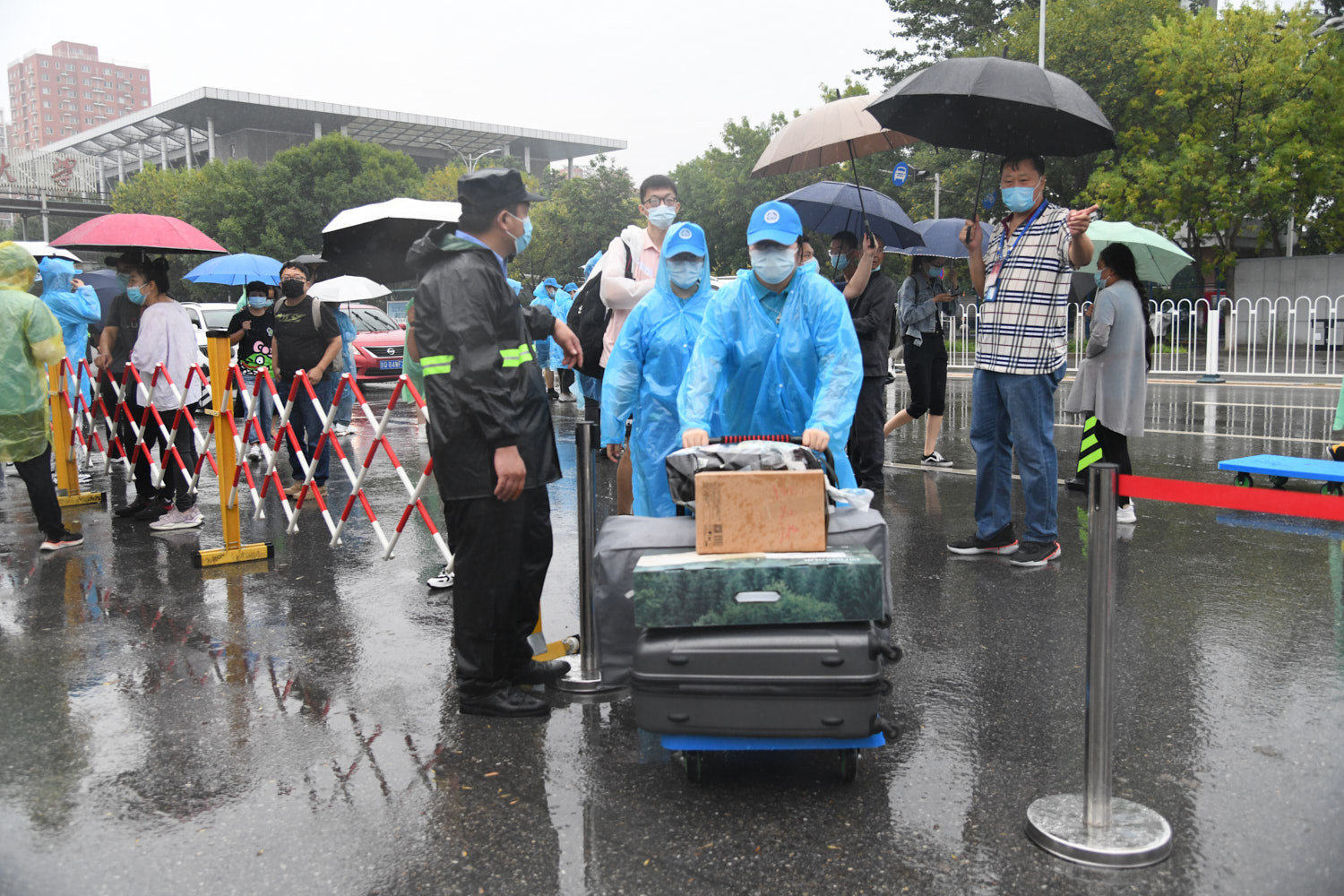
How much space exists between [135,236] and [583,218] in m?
36.5

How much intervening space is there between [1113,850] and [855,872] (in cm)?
69

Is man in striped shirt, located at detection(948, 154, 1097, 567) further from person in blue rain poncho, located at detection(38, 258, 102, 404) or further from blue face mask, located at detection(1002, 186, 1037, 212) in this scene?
person in blue rain poncho, located at detection(38, 258, 102, 404)

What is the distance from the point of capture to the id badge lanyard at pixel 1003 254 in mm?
5688

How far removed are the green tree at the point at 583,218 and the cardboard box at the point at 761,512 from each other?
4046 cm

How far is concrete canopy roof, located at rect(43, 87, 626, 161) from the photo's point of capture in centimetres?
7912

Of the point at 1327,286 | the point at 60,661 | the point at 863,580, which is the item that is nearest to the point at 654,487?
the point at 863,580

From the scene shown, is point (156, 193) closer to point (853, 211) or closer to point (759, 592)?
point (853, 211)

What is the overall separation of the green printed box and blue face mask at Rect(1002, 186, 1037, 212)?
3288mm

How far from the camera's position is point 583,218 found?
43.5m

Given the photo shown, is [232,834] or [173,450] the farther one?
[173,450]

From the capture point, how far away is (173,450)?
23.8ft

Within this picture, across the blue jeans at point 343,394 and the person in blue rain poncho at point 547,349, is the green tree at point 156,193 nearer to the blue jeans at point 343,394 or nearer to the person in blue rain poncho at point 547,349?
the person in blue rain poncho at point 547,349

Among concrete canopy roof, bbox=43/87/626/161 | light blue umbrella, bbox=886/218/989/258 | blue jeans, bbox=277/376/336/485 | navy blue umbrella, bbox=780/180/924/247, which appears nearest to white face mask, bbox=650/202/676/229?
navy blue umbrella, bbox=780/180/924/247

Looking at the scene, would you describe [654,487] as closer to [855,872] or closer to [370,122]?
[855,872]
